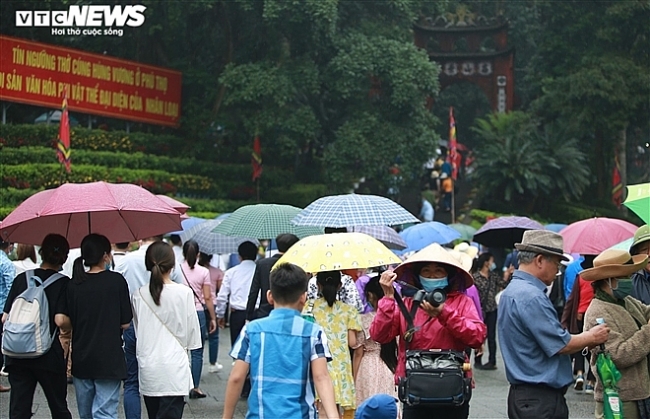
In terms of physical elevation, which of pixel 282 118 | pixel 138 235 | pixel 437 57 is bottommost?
pixel 138 235

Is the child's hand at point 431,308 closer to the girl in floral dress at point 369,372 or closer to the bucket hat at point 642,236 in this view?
the girl in floral dress at point 369,372

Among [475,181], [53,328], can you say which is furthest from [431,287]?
[475,181]

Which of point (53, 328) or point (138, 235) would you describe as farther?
point (138, 235)

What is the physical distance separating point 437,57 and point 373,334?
30739 mm

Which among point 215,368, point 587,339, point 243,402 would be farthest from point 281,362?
point 215,368

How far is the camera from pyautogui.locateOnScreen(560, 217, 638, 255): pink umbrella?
11.2 m

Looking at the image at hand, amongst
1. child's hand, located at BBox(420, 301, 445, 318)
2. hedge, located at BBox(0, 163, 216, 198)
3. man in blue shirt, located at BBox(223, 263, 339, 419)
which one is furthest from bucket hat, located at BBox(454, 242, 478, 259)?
hedge, located at BBox(0, 163, 216, 198)

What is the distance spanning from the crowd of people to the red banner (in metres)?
17.3

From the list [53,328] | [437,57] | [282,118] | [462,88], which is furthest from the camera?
[462,88]

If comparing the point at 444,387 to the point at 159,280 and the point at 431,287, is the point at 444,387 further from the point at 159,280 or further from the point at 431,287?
the point at 159,280

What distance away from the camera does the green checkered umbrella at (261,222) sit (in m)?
10.4

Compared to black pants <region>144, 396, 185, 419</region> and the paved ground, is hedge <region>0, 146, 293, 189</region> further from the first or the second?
black pants <region>144, 396, 185, 419</region>

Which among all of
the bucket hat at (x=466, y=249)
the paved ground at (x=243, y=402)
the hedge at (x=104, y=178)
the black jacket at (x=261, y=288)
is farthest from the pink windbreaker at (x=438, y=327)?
the hedge at (x=104, y=178)

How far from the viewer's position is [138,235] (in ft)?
29.9
